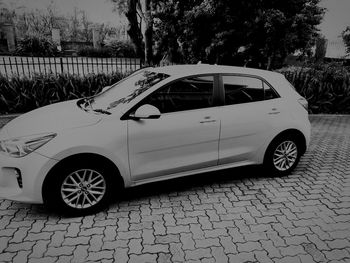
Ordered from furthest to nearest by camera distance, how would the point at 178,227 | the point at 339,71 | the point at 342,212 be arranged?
the point at 339,71 < the point at 342,212 < the point at 178,227

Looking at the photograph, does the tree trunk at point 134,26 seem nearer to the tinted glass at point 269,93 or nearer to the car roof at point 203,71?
the car roof at point 203,71

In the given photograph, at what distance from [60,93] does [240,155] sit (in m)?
5.90

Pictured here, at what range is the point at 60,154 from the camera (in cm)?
315

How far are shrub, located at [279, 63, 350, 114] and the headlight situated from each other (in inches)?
327

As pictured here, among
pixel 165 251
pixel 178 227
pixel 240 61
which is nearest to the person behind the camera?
pixel 165 251

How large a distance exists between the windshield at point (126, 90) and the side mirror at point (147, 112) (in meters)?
0.32

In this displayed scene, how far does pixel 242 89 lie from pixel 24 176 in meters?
2.95

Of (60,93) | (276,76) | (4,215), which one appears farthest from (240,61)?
(4,215)

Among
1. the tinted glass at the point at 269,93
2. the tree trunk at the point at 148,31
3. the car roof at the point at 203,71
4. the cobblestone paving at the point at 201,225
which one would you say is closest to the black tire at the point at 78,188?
the cobblestone paving at the point at 201,225

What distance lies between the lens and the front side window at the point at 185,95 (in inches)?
146

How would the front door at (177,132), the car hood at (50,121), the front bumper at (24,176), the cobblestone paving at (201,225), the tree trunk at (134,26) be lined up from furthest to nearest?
1. the tree trunk at (134,26)
2. the front door at (177,132)
3. the car hood at (50,121)
4. the front bumper at (24,176)
5. the cobblestone paving at (201,225)

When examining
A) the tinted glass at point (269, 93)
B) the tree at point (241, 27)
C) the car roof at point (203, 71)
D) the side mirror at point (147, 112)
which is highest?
the tree at point (241, 27)

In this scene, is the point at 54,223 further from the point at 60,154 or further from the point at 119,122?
the point at 119,122

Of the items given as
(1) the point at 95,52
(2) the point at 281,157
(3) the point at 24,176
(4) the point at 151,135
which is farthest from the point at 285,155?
(1) the point at 95,52
